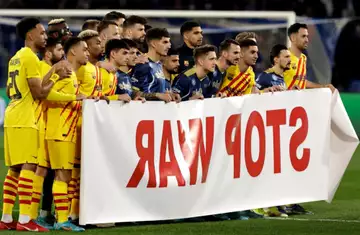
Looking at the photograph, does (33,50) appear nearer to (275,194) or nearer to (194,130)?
(194,130)

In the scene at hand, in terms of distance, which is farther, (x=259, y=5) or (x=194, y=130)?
(x=259, y=5)

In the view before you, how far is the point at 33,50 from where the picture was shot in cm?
878

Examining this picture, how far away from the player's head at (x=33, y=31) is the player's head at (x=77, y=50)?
0.77 ft

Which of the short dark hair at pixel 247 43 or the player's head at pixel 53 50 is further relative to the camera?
the short dark hair at pixel 247 43

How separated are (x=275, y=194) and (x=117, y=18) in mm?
2215

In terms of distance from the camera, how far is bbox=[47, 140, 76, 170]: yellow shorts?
877cm

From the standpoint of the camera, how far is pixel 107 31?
9844 millimetres

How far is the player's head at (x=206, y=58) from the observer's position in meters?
9.55

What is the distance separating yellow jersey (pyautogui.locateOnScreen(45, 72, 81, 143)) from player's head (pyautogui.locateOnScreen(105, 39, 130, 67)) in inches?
18.3

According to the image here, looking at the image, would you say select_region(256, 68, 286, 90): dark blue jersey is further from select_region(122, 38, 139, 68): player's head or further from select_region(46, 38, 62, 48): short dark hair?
select_region(46, 38, 62, 48): short dark hair

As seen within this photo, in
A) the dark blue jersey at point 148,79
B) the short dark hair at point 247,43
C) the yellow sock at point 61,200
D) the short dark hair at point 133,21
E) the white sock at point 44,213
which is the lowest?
the white sock at point 44,213

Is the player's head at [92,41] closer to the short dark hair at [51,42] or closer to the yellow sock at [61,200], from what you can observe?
the short dark hair at [51,42]

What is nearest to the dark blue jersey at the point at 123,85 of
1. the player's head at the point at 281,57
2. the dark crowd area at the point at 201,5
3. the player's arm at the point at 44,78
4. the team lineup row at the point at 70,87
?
the team lineup row at the point at 70,87

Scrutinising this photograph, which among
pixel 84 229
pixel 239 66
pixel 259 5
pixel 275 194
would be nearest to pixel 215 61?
pixel 239 66
